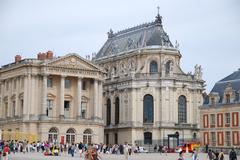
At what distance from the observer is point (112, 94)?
8731 centimetres

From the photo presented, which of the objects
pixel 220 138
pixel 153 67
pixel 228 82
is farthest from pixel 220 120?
pixel 153 67

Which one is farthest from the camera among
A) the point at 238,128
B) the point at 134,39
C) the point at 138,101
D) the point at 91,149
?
the point at 134,39

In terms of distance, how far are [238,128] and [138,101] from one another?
20879 millimetres

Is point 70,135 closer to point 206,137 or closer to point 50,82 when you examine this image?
point 50,82

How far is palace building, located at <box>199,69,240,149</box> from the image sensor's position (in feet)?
215

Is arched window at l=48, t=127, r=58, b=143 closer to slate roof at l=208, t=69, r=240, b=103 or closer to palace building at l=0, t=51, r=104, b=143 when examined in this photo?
palace building at l=0, t=51, r=104, b=143

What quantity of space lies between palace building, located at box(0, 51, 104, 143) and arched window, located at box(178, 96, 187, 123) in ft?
45.7

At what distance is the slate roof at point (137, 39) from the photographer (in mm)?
87188

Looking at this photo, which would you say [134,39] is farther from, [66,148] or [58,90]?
[66,148]

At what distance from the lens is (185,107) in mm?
83875

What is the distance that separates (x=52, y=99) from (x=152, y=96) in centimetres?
1691

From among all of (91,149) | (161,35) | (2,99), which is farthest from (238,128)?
(91,149)

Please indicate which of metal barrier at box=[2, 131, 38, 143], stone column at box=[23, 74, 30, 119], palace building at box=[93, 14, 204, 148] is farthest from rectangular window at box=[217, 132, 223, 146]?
stone column at box=[23, 74, 30, 119]

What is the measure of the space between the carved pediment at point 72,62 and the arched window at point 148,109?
468 inches
